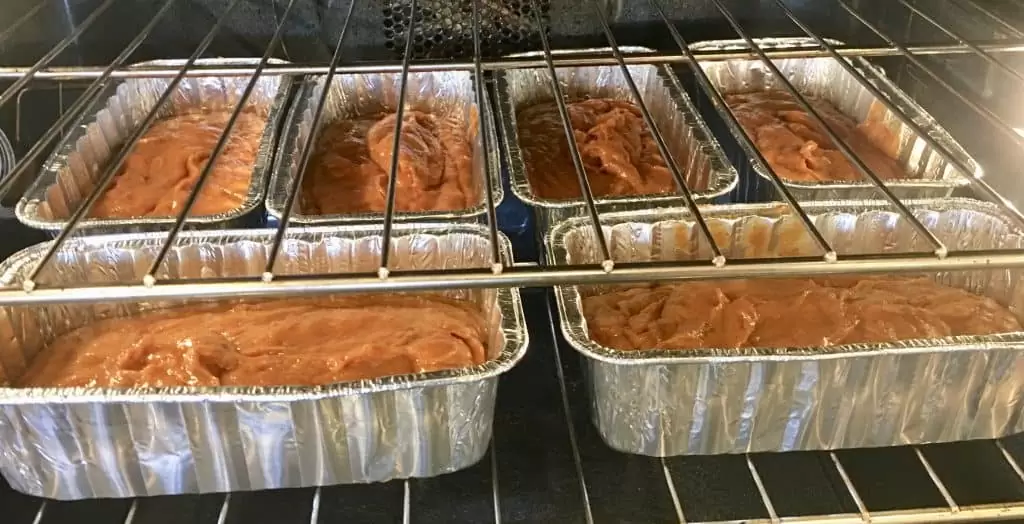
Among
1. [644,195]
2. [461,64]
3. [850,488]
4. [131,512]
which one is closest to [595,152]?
[644,195]

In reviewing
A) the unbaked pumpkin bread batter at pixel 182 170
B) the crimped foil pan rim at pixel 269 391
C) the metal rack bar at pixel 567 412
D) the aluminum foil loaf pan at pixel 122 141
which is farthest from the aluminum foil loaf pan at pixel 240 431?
the unbaked pumpkin bread batter at pixel 182 170

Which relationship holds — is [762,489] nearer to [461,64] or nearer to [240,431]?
[240,431]

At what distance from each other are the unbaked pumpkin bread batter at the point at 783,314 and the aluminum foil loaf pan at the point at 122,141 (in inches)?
25.2

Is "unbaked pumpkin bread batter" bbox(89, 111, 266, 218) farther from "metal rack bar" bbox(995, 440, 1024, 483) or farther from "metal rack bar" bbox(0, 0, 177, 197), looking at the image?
"metal rack bar" bbox(995, 440, 1024, 483)

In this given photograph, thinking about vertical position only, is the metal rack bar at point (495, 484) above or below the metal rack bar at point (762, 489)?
above

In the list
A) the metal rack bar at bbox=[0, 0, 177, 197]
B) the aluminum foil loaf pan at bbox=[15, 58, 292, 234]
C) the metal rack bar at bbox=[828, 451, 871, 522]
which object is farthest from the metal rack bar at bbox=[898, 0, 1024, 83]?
the metal rack bar at bbox=[0, 0, 177, 197]

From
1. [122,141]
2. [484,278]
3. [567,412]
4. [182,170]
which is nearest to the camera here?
[484,278]

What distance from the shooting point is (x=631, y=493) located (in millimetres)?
1111

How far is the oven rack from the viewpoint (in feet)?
3.52

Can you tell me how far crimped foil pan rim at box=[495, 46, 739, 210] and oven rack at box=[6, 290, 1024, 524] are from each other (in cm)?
39

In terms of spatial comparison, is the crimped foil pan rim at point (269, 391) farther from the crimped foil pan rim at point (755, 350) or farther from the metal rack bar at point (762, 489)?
the metal rack bar at point (762, 489)

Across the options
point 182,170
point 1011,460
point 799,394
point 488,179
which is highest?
point 488,179

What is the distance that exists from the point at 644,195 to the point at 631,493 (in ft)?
1.70

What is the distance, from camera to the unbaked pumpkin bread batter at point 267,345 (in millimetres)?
1126
